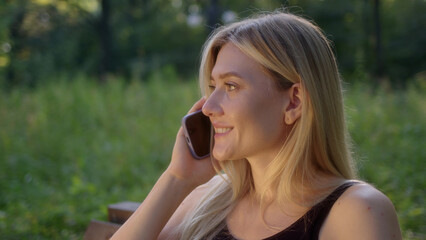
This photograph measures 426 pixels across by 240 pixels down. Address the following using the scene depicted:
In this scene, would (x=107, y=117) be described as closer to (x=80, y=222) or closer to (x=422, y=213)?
(x=80, y=222)

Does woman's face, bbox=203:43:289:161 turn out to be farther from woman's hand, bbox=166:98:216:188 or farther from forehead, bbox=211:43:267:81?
woman's hand, bbox=166:98:216:188

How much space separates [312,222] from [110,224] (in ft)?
3.39

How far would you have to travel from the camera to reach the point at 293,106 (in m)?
1.87

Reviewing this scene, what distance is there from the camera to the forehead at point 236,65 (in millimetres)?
1852

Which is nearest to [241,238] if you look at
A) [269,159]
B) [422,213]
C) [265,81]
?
[269,159]

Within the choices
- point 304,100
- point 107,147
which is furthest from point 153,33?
point 304,100

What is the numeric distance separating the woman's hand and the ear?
461 mm

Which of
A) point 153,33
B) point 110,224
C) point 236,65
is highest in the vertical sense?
point 236,65

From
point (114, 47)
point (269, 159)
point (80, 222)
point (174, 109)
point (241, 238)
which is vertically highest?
point (269, 159)

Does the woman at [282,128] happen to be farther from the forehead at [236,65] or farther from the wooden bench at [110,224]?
the wooden bench at [110,224]

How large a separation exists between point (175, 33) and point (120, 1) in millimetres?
3273

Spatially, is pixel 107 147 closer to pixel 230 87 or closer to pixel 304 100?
pixel 230 87

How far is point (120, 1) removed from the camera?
26219mm

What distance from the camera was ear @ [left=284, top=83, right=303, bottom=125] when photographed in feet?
6.04
